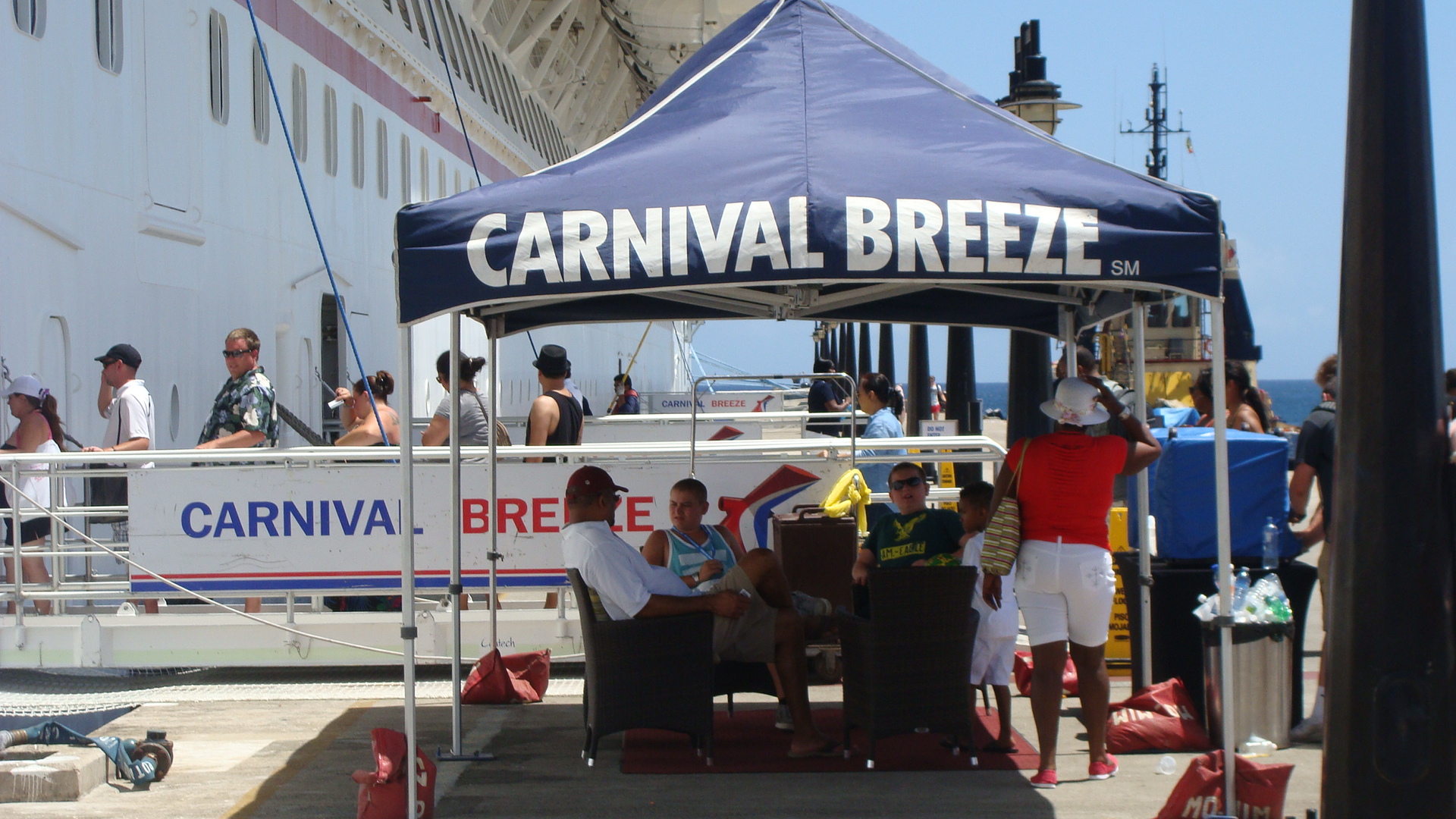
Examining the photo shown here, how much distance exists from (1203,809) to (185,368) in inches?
387

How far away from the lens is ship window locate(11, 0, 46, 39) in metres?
8.63

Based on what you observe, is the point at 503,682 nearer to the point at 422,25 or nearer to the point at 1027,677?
the point at 1027,677

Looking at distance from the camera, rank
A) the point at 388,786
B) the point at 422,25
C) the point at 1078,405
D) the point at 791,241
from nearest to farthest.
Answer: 1. the point at 791,241
2. the point at 388,786
3. the point at 1078,405
4. the point at 422,25

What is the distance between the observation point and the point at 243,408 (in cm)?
773

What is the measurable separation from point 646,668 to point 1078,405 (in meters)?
2.10

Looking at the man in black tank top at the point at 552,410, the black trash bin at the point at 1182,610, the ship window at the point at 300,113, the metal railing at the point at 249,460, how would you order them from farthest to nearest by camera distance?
the ship window at the point at 300,113 → the man in black tank top at the point at 552,410 → the metal railing at the point at 249,460 → the black trash bin at the point at 1182,610

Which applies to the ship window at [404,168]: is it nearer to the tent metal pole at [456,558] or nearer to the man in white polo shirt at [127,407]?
the man in white polo shirt at [127,407]

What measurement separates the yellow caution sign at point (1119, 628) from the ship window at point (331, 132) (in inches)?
440

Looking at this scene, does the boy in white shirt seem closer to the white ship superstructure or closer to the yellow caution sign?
the yellow caution sign

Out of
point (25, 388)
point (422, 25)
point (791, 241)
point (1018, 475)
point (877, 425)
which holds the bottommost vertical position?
point (1018, 475)

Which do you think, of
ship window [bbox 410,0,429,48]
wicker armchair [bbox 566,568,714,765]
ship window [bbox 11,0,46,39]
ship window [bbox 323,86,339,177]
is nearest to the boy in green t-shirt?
wicker armchair [bbox 566,568,714,765]

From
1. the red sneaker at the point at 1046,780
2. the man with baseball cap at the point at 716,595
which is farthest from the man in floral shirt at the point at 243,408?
the red sneaker at the point at 1046,780

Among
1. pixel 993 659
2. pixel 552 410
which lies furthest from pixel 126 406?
pixel 993 659

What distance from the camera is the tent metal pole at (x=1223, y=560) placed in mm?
4465
